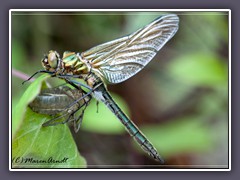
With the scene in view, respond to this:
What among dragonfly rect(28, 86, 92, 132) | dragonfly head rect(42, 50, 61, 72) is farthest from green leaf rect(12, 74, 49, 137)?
dragonfly head rect(42, 50, 61, 72)

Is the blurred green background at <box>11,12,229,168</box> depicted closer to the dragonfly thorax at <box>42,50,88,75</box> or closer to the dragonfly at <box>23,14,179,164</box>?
the dragonfly at <box>23,14,179,164</box>

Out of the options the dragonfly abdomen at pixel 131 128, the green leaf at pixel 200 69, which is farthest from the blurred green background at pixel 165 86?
the dragonfly abdomen at pixel 131 128

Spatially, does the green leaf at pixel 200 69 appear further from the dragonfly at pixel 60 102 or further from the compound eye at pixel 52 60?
the compound eye at pixel 52 60

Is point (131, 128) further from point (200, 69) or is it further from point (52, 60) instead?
point (200, 69)

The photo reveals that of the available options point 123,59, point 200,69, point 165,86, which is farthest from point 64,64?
point 165,86

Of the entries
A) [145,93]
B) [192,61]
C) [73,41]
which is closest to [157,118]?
[145,93]
